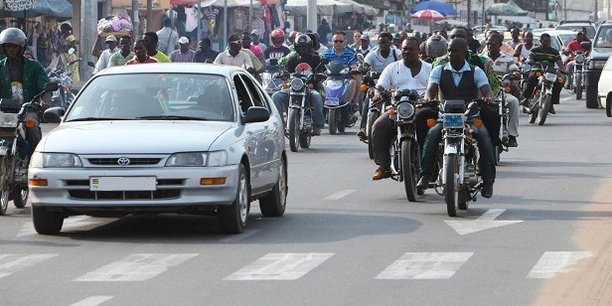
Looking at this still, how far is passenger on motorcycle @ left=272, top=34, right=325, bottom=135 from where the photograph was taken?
27641mm

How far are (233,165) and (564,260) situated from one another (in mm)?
2889

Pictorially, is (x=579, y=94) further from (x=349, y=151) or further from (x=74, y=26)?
(x=349, y=151)

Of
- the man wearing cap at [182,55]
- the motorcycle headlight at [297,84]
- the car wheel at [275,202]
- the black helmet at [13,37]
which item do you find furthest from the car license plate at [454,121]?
the man wearing cap at [182,55]

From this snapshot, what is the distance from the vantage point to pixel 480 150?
1655 cm

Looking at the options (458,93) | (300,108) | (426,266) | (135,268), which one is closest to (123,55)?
(300,108)

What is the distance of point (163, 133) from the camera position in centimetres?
1436

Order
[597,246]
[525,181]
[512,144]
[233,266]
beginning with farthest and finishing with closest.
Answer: [512,144], [525,181], [597,246], [233,266]

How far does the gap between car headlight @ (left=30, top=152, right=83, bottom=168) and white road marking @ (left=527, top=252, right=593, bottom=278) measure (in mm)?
3598

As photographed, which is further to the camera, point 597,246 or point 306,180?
point 306,180

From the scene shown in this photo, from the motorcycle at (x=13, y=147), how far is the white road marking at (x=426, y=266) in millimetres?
4853

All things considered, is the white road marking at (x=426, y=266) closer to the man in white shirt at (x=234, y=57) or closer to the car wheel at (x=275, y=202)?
the car wheel at (x=275, y=202)

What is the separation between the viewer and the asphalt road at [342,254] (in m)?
11.0

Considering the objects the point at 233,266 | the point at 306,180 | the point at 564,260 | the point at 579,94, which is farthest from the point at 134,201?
the point at 579,94

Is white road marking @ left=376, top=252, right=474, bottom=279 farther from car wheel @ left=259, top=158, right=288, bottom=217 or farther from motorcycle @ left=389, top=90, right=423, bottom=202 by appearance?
motorcycle @ left=389, top=90, right=423, bottom=202
